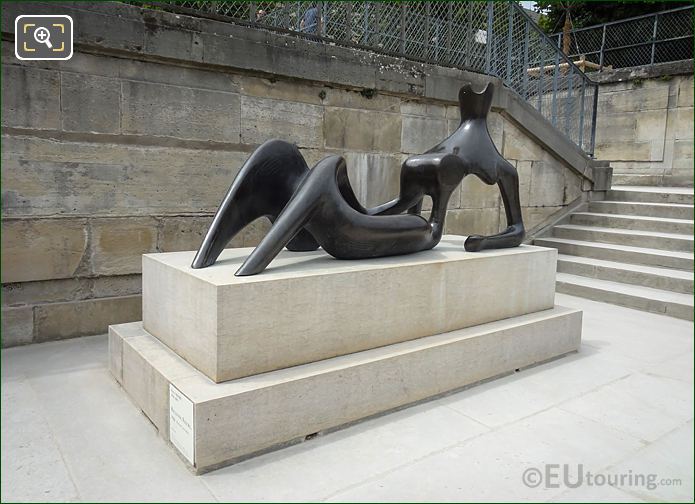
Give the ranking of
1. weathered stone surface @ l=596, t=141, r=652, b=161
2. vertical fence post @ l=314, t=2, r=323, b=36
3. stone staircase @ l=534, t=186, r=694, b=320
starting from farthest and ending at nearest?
weathered stone surface @ l=596, t=141, r=652, b=161
stone staircase @ l=534, t=186, r=694, b=320
vertical fence post @ l=314, t=2, r=323, b=36

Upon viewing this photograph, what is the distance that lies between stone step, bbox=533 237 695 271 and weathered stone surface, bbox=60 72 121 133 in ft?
18.6

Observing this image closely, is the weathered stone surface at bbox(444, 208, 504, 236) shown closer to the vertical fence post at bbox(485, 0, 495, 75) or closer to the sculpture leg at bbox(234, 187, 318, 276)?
the vertical fence post at bbox(485, 0, 495, 75)

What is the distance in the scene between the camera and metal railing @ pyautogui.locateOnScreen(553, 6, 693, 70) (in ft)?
36.3

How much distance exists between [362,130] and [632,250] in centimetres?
366

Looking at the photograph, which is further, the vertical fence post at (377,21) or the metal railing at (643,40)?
the metal railing at (643,40)

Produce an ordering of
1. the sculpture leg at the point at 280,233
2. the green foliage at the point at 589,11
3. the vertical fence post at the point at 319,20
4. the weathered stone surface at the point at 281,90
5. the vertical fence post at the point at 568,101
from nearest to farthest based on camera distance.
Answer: the sculpture leg at the point at 280,233 < the weathered stone surface at the point at 281,90 < the vertical fence post at the point at 319,20 < the vertical fence post at the point at 568,101 < the green foliage at the point at 589,11

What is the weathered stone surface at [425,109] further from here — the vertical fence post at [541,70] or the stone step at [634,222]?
the stone step at [634,222]

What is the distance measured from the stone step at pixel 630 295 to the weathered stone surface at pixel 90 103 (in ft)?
16.7

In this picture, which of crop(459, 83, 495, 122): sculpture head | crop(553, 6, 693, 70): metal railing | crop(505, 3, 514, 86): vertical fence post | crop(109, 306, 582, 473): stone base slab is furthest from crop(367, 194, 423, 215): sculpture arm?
crop(553, 6, 693, 70): metal railing

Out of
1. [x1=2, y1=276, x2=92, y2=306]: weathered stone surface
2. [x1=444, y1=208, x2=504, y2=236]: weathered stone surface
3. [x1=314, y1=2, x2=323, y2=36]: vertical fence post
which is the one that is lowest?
[x1=2, y1=276, x2=92, y2=306]: weathered stone surface

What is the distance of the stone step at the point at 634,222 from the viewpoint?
266 inches

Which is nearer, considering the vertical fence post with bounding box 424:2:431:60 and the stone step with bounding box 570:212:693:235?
the vertical fence post with bounding box 424:2:431:60

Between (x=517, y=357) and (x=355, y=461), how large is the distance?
1.72 metres

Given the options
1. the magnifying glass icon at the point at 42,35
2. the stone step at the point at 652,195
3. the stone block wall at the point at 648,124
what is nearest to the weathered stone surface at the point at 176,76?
the magnifying glass icon at the point at 42,35
